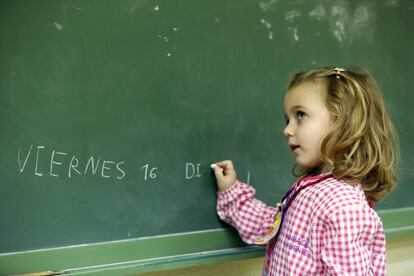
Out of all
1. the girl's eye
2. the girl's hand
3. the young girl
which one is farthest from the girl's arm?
the girl's eye

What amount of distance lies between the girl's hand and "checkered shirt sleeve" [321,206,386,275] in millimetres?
435

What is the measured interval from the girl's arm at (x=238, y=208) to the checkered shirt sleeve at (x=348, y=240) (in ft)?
1.28

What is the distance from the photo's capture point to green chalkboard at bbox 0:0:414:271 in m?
1.32

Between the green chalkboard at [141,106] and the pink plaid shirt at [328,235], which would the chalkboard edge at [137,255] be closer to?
the green chalkboard at [141,106]

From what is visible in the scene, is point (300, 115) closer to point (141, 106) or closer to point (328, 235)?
point (328, 235)

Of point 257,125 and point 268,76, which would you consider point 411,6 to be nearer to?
point 268,76

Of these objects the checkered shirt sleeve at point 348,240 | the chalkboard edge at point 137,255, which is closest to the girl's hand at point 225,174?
the chalkboard edge at point 137,255

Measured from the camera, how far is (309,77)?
54.4 inches

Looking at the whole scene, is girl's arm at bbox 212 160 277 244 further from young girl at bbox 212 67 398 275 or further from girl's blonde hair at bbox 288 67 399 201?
girl's blonde hair at bbox 288 67 399 201

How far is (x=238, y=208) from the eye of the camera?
160 cm

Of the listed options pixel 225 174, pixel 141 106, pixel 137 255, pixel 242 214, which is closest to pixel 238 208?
pixel 242 214

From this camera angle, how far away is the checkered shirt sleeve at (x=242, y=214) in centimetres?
159

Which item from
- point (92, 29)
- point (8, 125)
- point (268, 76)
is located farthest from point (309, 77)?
point (8, 125)

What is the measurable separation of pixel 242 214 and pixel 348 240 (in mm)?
484
